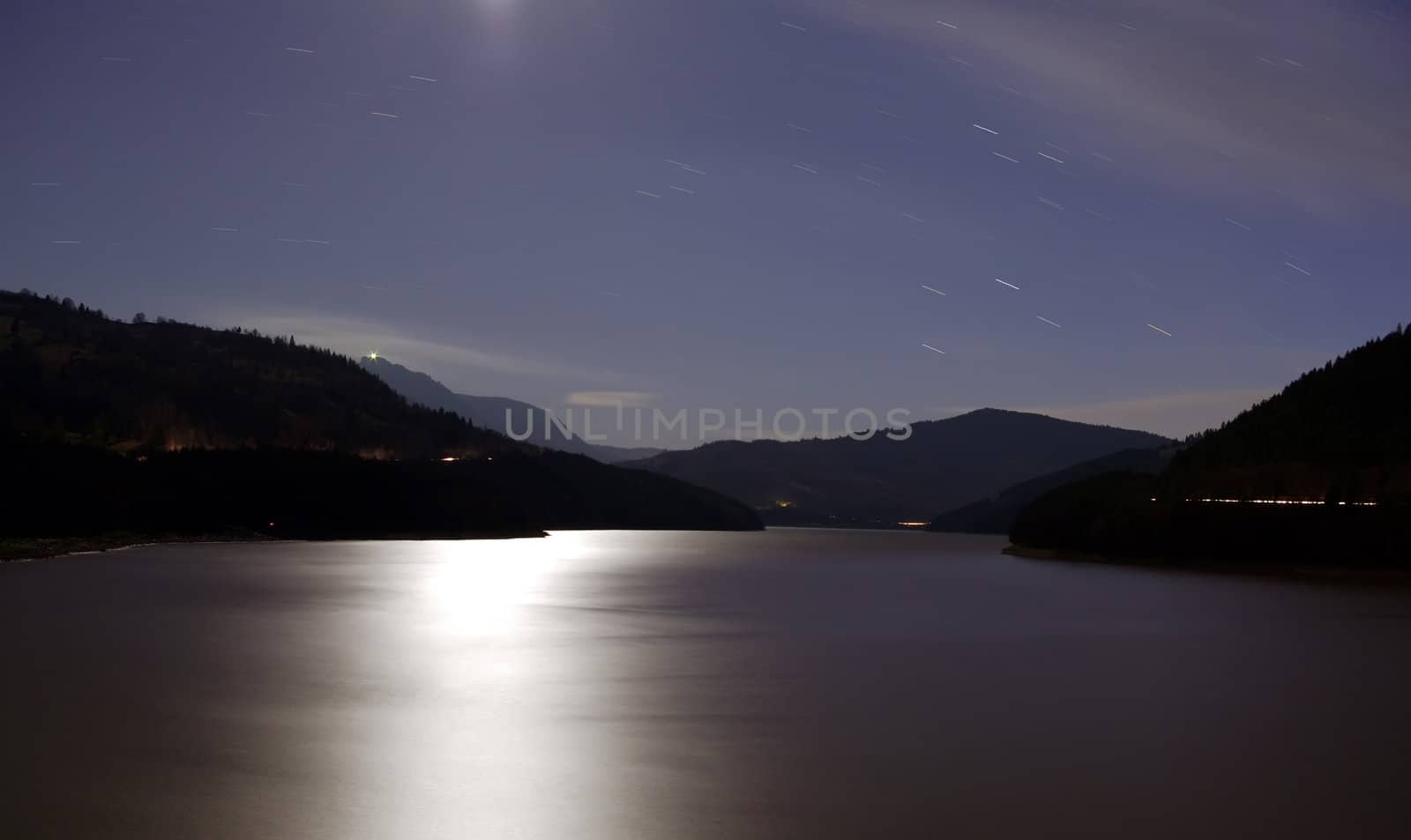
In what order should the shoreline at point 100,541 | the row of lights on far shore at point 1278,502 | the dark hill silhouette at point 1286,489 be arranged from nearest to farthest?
the shoreline at point 100,541, the dark hill silhouette at point 1286,489, the row of lights on far shore at point 1278,502

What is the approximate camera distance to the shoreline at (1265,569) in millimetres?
105438

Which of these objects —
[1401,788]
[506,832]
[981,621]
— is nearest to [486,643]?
[981,621]

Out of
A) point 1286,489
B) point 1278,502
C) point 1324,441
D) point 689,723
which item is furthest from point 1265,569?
point 689,723

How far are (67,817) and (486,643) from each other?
28373 millimetres

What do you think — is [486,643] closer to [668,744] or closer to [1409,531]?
[668,744]

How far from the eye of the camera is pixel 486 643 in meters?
43.8

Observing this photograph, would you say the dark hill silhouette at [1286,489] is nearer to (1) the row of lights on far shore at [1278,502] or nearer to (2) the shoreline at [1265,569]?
(1) the row of lights on far shore at [1278,502]

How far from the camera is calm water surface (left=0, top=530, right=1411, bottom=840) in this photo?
16594 millimetres

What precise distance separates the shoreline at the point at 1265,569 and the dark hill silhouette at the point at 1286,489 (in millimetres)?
892

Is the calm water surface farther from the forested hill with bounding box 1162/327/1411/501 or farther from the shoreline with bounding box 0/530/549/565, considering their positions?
the forested hill with bounding box 1162/327/1411/501

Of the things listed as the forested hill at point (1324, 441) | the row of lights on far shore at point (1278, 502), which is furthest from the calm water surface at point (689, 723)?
the forested hill at point (1324, 441)

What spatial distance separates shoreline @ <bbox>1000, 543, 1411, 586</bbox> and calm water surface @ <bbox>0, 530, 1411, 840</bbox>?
5251 centimetres

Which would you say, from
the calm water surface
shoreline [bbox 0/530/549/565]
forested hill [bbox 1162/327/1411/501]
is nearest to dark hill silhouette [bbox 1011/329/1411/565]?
forested hill [bbox 1162/327/1411/501]

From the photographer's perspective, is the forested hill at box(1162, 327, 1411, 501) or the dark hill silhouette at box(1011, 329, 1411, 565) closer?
the dark hill silhouette at box(1011, 329, 1411, 565)
